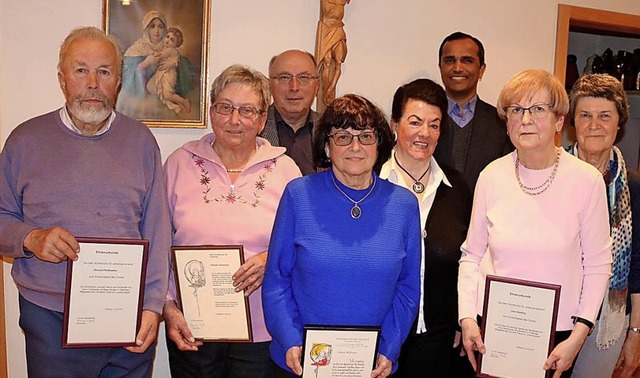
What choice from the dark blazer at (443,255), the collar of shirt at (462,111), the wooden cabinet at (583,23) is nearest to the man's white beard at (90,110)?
the dark blazer at (443,255)

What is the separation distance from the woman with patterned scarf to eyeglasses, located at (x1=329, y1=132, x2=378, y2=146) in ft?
2.89

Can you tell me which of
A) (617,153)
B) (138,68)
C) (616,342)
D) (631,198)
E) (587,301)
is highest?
(138,68)

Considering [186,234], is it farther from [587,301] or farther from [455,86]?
[455,86]

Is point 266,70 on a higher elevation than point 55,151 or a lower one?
higher

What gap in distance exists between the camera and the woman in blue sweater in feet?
6.31

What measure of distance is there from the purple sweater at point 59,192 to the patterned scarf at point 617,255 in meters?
1.61

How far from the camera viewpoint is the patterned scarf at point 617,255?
92.6 inches

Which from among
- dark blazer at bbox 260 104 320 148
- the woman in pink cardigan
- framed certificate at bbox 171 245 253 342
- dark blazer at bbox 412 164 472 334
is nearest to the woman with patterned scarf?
the woman in pink cardigan

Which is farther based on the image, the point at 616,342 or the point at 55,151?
the point at 616,342

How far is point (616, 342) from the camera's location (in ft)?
8.09

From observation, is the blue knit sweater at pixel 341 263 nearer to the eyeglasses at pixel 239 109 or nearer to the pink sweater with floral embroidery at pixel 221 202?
the pink sweater with floral embroidery at pixel 221 202

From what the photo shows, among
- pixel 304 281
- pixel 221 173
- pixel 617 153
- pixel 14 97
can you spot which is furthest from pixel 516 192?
pixel 14 97

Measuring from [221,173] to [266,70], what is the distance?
1040mm

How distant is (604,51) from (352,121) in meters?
4.18
